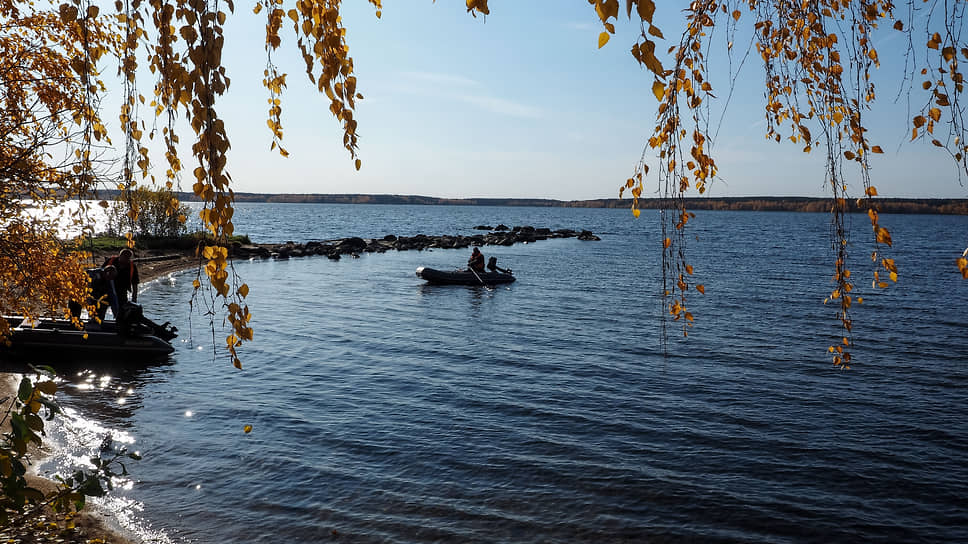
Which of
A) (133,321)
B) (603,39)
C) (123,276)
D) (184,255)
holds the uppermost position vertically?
(603,39)

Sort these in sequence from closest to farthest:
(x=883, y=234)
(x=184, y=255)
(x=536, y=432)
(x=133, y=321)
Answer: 1. (x=883, y=234)
2. (x=536, y=432)
3. (x=133, y=321)
4. (x=184, y=255)

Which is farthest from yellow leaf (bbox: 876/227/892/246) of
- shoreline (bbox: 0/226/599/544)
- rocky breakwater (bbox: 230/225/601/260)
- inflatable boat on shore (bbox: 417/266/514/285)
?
rocky breakwater (bbox: 230/225/601/260)

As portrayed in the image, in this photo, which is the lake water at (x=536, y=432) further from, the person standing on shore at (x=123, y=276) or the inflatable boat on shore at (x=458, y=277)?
the inflatable boat on shore at (x=458, y=277)

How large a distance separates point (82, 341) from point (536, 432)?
463 inches

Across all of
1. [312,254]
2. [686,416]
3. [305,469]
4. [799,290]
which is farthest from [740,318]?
[312,254]

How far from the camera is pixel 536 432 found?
1244 centimetres

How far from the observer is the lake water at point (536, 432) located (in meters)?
9.12

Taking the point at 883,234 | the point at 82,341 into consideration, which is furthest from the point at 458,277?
the point at 883,234

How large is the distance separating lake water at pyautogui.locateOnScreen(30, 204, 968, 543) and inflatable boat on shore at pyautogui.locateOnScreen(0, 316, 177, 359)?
79 centimetres

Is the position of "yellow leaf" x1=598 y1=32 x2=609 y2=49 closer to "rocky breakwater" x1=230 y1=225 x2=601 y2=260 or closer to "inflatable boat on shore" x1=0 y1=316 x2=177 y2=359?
"inflatable boat on shore" x1=0 y1=316 x2=177 y2=359

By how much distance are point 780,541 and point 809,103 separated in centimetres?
759

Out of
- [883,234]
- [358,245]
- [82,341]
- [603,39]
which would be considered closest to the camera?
[603,39]

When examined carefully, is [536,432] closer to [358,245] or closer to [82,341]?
[82,341]

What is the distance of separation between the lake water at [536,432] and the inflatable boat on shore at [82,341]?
785 mm
